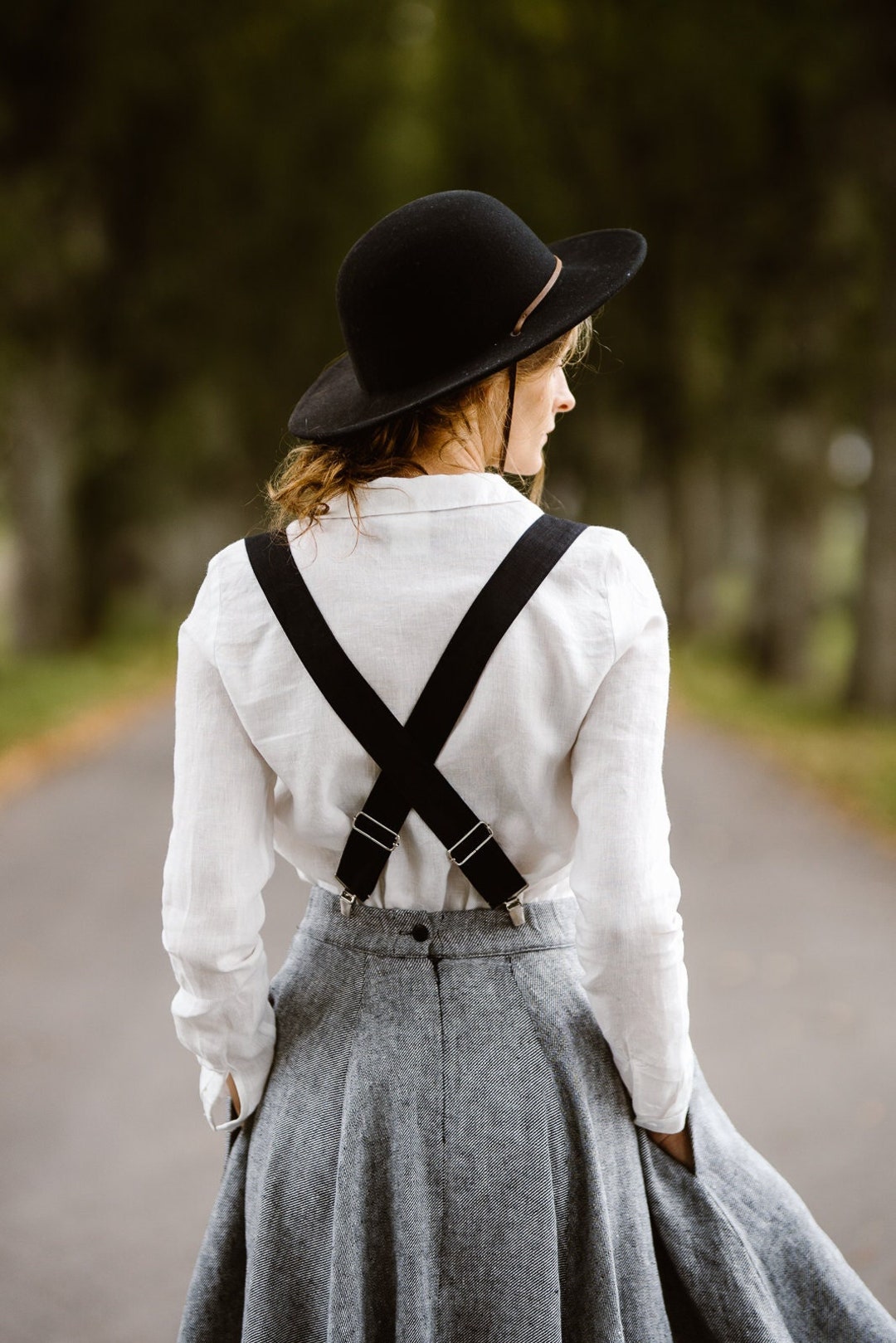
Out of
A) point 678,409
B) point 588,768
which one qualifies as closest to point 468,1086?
point 588,768

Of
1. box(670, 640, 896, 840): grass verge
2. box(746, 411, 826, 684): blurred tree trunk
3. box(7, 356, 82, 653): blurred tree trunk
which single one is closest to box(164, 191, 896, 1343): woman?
box(670, 640, 896, 840): grass verge

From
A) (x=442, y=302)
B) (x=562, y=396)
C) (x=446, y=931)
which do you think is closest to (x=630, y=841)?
(x=446, y=931)

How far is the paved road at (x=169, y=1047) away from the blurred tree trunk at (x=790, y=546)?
666 cm

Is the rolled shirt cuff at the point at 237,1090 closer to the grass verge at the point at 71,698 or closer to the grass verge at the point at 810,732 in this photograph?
the grass verge at the point at 810,732

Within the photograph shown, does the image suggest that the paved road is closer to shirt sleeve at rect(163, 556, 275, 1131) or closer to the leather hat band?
shirt sleeve at rect(163, 556, 275, 1131)

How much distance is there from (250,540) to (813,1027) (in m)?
3.67

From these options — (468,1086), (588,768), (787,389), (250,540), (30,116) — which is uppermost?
(30,116)

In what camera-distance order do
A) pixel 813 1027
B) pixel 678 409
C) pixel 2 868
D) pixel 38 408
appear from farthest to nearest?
pixel 678 409 < pixel 38 408 < pixel 2 868 < pixel 813 1027

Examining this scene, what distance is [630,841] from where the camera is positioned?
161 cm

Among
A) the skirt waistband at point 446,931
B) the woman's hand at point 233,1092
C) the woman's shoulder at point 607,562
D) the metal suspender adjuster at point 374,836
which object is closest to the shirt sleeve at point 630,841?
the woman's shoulder at point 607,562

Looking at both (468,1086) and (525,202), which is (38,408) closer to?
(525,202)

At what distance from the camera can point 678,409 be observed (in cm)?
1903

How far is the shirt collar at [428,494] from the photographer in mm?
1650

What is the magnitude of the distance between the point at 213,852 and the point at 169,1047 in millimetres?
3053
